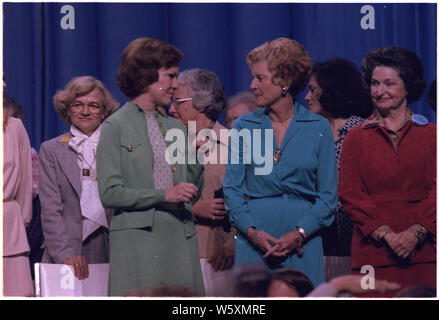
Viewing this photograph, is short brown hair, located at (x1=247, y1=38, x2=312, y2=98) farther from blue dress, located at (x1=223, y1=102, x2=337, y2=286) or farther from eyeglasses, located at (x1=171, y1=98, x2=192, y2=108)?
eyeglasses, located at (x1=171, y1=98, x2=192, y2=108)

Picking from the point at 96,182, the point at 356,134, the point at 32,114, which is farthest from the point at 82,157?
the point at 356,134

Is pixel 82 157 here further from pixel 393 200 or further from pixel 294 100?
pixel 393 200

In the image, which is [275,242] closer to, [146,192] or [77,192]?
[146,192]

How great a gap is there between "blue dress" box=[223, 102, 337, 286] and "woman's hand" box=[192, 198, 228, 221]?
126 millimetres

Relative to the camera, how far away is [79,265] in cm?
405

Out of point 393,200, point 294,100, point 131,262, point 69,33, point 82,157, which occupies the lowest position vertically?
point 131,262

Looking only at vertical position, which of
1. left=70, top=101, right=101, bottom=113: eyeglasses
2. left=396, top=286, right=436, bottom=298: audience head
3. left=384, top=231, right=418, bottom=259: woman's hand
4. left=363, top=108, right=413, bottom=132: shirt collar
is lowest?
left=396, top=286, right=436, bottom=298: audience head

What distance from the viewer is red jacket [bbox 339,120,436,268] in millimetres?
3973

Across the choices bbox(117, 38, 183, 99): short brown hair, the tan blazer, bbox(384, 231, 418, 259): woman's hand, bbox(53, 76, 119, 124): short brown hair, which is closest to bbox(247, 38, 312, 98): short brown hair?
bbox(117, 38, 183, 99): short brown hair

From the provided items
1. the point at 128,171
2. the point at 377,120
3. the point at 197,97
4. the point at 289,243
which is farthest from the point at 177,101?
the point at 377,120

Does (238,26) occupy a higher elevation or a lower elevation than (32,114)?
higher

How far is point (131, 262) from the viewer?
12.6 feet

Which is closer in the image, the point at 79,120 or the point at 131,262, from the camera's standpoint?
the point at 131,262
